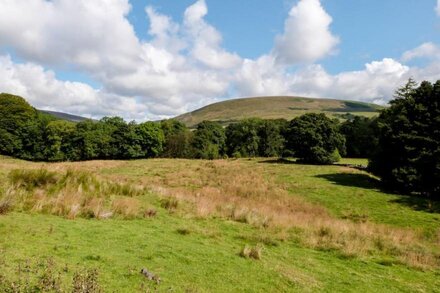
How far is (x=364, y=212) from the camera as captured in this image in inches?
928

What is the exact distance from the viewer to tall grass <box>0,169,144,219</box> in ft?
37.0

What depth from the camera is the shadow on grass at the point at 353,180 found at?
3449 centimetres

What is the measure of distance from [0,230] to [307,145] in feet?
178

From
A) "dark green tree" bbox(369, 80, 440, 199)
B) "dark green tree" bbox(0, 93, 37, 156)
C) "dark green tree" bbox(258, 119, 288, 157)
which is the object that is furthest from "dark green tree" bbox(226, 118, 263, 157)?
"dark green tree" bbox(369, 80, 440, 199)

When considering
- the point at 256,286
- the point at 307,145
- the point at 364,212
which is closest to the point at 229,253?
the point at 256,286

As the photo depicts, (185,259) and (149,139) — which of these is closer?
(185,259)

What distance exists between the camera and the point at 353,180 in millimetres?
37250

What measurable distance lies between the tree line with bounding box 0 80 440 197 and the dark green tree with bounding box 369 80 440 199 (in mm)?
81

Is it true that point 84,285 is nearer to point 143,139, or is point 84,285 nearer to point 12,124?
point 143,139

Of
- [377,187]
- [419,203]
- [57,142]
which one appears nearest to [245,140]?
[57,142]

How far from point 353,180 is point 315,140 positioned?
71.1 ft

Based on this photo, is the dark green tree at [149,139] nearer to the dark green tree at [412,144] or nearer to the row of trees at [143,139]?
the row of trees at [143,139]

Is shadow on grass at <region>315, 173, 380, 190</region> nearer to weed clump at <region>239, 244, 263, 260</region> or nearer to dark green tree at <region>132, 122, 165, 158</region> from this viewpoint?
weed clump at <region>239, 244, 263, 260</region>

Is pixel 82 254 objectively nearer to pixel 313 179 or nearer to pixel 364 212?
pixel 364 212
